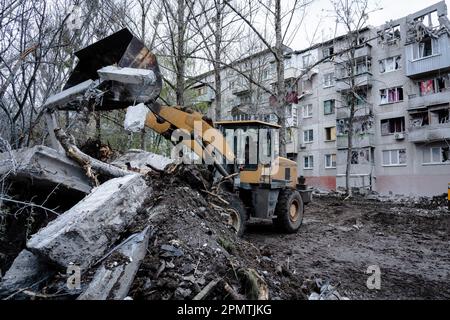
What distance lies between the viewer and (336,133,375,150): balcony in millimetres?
23734

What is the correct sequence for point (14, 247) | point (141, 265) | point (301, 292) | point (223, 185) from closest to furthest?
point (141, 265), point (301, 292), point (14, 247), point (223, 185)

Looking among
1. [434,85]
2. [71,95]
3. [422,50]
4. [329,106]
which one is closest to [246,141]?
[71,95]

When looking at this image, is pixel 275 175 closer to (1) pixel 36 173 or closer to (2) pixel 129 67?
(2) pixel 129 67

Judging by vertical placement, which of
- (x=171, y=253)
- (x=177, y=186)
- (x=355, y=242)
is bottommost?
(x=355, y=242)

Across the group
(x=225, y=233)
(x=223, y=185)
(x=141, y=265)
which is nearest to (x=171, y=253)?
(x=141, y=265)

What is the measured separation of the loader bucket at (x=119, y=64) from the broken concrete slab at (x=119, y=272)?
2434 mm

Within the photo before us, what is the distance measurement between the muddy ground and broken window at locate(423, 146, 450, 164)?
38.0ft

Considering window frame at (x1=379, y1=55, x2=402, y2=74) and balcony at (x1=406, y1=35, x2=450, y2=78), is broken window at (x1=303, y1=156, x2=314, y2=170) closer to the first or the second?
window frame at (x1=379, y1=55, x2=402, y2=74)

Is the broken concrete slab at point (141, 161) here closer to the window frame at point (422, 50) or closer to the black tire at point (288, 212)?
the black tire at point (288, 212)

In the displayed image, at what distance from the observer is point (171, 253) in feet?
11.0

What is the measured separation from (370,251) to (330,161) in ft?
66.7

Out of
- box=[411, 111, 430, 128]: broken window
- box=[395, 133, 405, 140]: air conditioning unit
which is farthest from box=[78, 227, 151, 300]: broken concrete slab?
box=[395, 133, 405, 140]: air conditioning unit

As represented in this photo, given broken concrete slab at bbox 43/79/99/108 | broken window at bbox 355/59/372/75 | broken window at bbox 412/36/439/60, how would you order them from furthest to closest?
1. broken window at bbox 355/59/372/75
2. broken window at bbox 412/36/439/60
3. broken concrete slab at bbox 43/79/99/108

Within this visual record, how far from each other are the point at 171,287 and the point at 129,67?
322 cm
